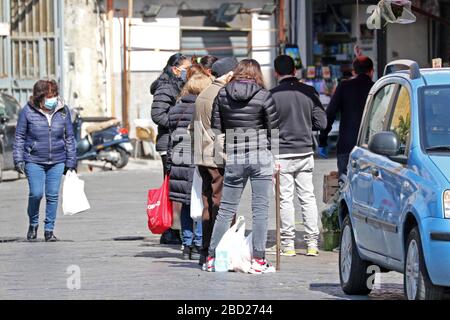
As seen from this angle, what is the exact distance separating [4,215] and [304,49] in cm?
1371

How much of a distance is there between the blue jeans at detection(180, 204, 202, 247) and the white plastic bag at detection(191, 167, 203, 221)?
1.86 ft

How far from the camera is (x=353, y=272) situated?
10.1 metres

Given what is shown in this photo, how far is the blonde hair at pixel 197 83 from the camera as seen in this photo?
12.8m

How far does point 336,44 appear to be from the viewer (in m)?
31.0

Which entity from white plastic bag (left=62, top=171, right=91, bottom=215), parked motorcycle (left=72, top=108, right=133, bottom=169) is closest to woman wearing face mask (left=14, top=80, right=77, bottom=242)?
white plastic bag (left=62, top=171, right=91, bottom=215)

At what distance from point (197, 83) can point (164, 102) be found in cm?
87

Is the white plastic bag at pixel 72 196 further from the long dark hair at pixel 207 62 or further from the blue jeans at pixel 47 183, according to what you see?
the long dark hair at pixel 207 62

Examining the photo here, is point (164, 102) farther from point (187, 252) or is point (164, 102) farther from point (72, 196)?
point (72, 196)

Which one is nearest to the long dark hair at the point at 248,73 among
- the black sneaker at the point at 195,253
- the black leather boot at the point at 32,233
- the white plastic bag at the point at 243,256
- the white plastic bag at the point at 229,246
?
the white plastic bag at the point at 229,246

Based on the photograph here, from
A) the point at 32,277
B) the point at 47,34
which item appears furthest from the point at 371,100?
the point at 47,34

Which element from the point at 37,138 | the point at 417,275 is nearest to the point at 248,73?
the point at 417,275

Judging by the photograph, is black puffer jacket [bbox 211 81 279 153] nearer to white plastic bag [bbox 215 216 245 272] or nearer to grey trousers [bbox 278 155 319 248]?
white plastic bag [bbox 215 216 245 272]

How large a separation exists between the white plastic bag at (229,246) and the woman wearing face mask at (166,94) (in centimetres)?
206

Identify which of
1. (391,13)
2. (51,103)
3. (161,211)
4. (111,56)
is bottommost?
(161,211)
